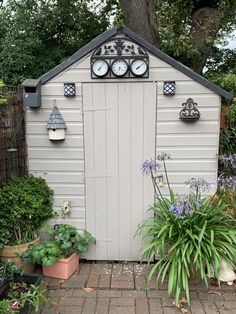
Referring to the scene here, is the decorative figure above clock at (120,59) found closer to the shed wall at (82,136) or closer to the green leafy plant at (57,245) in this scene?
the shed wall at (82,136)

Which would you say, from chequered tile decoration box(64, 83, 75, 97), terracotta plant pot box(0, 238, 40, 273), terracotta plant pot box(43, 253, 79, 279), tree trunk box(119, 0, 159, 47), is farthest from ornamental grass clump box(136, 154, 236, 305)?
tree trunk box(119, 0, 159, 47)

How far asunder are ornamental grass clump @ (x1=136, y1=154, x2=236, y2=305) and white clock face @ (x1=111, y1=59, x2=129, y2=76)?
100 cm

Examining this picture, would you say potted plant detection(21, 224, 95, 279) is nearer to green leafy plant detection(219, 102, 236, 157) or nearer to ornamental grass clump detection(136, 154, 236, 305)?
ornamental grass clump detection(136, 154, 236, 305)

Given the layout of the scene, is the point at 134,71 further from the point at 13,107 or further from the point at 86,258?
the point at 86,258

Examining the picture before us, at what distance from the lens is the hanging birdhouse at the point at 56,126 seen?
3492 millimetres

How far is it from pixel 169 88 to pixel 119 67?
0.57 meters

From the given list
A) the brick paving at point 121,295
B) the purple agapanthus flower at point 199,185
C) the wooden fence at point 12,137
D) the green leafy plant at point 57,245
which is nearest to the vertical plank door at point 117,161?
the green leafy plant at point 57,245

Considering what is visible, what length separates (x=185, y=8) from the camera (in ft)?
24.3

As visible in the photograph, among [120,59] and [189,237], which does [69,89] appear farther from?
[189,237]

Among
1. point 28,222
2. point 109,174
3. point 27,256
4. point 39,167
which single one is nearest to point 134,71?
point 109,174

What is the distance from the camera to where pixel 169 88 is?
342cm

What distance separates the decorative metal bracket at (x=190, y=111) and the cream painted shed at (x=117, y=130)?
0.03 feet

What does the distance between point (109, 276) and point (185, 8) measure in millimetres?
6324

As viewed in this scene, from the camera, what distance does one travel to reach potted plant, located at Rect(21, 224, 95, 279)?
3.26 metres
